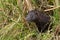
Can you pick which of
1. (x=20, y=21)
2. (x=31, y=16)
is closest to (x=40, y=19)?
(x=31, y=16)

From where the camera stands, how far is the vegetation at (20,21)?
2.44m

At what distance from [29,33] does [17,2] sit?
388mm

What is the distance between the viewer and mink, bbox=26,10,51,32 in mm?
2508

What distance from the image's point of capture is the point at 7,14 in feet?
8.66

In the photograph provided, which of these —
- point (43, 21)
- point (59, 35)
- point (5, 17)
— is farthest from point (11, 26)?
point (59, 35)

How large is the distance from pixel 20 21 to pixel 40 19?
0.78ft

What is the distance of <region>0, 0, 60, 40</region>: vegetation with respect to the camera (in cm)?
244

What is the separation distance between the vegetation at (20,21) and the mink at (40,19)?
0.20 feet

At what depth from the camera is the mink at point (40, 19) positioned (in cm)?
251

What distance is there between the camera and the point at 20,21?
8.23ft

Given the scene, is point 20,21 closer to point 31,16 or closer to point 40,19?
point 31,16

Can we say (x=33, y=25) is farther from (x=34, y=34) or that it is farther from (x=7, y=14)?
(x=7, y=14)

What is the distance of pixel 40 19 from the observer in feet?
8.44

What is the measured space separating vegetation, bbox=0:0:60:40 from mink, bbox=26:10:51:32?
0.20 feet
